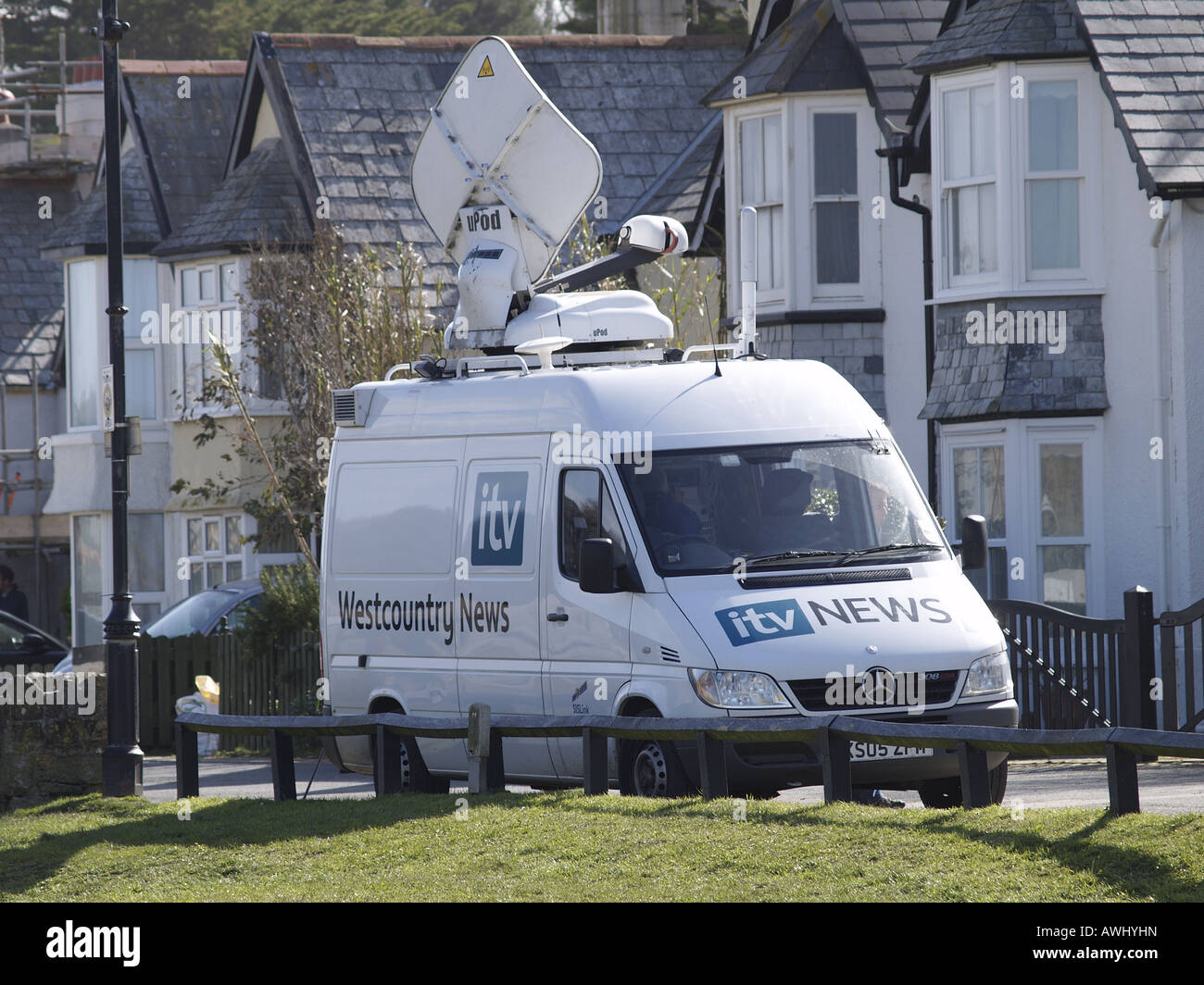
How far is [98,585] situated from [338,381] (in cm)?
1234

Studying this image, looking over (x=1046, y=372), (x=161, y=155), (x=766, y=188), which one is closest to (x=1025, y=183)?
(x=1046, y=372)

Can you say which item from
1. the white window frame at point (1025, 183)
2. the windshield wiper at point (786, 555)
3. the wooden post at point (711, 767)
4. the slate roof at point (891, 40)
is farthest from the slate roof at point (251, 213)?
the wooden post at point (711, 767)

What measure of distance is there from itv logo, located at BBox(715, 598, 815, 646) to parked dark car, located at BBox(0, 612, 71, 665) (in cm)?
1585

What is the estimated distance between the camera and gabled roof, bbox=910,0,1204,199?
18.5 m

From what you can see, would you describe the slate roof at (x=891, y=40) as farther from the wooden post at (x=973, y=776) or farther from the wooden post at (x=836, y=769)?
the wooden post at (x=973, y=776)

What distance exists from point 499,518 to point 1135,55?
953 centimetres

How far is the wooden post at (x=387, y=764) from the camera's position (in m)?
12.8

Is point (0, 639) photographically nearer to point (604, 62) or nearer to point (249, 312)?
point (249, 312)

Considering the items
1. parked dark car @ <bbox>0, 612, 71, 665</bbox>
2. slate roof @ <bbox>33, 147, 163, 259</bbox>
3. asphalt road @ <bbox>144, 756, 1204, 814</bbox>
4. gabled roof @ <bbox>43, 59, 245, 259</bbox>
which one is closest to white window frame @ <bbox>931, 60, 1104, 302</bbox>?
asphalt road @ <bbox>144, 756, 1204, 814</bbox>

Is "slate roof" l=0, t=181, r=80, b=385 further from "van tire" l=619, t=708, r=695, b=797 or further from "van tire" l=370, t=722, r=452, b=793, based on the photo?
"van tire" l=619, t=708, r=695, b=797

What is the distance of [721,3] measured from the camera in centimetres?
5094

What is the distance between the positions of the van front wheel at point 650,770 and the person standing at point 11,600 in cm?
1972

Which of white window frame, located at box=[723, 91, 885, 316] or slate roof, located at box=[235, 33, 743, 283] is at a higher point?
slate roof, located at box=[235, 33, 743, 283]
